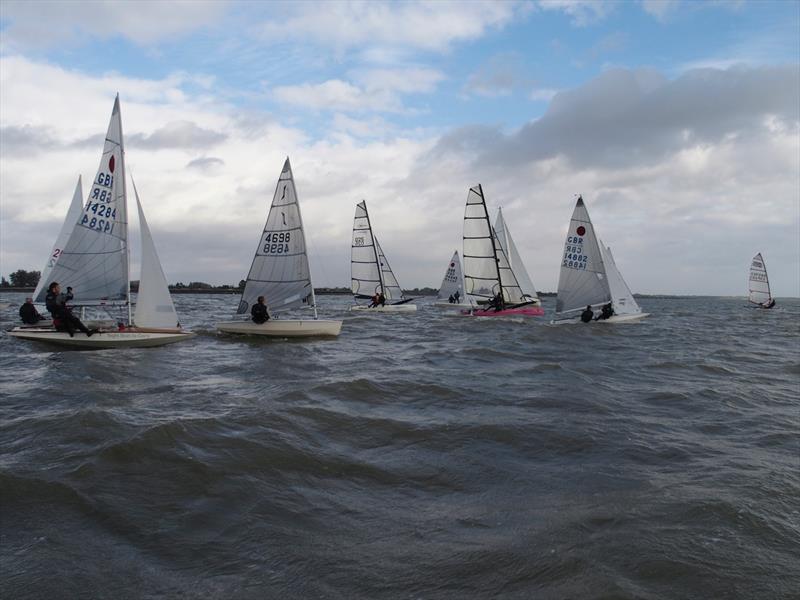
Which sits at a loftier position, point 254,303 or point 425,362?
point 254,303

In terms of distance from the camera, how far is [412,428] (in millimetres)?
7234

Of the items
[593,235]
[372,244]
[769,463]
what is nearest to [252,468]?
[769,463]

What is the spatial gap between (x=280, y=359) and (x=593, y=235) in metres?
18.3

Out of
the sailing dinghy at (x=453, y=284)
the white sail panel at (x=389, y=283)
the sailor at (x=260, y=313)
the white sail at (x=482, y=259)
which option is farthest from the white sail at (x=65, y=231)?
the sailing dinghy at (x=453, y=284)

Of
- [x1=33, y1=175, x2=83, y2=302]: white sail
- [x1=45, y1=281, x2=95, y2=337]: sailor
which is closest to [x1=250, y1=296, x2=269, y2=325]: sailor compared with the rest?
[x1=45, y1=281, x2=95, y2=337]: sailor

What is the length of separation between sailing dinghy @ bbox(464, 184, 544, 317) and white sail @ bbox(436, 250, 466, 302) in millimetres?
17776

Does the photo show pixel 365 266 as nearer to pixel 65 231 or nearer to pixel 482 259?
pixel 482 259

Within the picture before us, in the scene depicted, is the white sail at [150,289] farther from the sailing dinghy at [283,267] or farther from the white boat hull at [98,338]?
the sailing dinghy at [283,267]

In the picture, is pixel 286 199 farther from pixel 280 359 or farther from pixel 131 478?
pixel 131 478

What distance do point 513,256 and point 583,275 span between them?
13664 mm

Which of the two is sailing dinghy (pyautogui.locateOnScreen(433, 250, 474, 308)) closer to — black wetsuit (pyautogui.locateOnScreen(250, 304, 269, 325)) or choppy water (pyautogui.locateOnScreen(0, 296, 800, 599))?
black wetsuit (pyautogui.locateOnScreen(250, 304, 269, 325))

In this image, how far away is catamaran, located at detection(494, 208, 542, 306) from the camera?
39656 mm

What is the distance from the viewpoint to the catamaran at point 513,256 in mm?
39656

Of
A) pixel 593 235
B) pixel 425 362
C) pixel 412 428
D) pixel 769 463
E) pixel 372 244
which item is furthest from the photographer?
pixel 372 244
